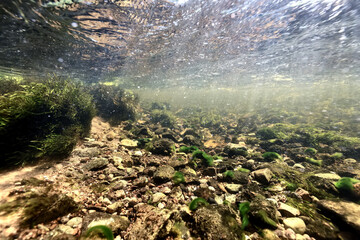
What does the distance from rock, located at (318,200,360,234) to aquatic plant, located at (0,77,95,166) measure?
23.5ft

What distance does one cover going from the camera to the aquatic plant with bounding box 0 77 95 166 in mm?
3452

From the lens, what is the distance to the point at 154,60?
55.2 feet

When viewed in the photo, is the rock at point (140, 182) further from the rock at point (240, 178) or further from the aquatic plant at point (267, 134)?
the aquatic plant at point (267, 134)

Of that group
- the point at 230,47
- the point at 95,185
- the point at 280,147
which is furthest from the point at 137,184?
the point at 230,47

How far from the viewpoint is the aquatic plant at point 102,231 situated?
1979mm

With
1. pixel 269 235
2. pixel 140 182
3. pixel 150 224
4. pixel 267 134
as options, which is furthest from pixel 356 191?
pixel 267 134

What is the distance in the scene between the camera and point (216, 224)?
7.75 ft

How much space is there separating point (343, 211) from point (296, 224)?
1197 mm

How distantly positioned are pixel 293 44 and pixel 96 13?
699 inches

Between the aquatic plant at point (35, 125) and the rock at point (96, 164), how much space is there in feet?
3.23

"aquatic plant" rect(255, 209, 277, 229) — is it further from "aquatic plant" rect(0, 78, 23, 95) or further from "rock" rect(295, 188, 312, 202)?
"aquatic plant" rect(0, 78, 23, 95)

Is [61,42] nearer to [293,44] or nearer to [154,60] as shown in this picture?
[154,60]

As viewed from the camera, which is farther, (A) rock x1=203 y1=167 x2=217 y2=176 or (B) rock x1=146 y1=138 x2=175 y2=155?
(B) rock x1=146 y1=138 x2=175 y2=155

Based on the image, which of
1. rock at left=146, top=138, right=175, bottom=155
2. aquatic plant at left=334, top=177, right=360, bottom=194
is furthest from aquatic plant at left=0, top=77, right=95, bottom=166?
aquatic plant at left=334, top=177, right=360, bottom=194
